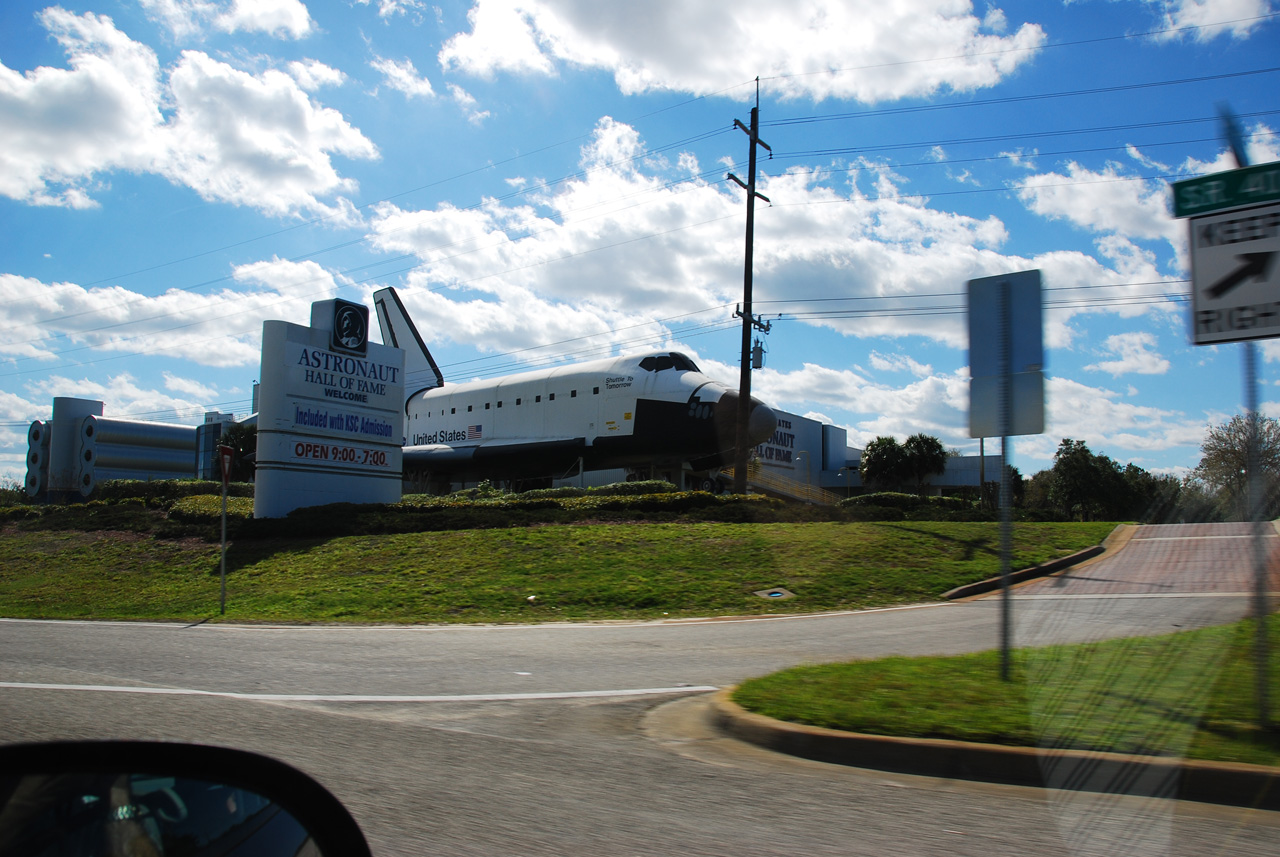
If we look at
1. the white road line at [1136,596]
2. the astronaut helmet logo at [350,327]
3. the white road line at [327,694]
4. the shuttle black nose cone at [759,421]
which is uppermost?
the astronaut helmet logo at [350,327]

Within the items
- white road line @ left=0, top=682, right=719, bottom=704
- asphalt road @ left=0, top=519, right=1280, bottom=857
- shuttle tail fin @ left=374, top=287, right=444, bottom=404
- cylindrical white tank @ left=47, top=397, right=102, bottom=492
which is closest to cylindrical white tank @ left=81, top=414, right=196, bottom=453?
cylindrical white tank @ left=47, top=397, right=102, bottom=492

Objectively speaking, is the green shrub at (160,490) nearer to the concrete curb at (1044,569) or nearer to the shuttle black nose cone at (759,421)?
the shuttle black nose cone at (759,421)

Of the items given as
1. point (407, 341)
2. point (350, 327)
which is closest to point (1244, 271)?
point (350, 327)

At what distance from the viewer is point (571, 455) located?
3272 cm

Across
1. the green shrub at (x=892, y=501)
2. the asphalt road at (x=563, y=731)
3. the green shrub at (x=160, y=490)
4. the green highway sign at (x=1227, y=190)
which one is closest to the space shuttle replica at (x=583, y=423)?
the green shrub at (x=892, y=501)

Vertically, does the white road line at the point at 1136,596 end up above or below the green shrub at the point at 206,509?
below

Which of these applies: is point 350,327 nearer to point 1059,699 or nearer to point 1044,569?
point 1044,569

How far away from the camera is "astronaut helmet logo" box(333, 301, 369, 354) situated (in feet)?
78.9

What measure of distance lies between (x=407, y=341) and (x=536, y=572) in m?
35.9

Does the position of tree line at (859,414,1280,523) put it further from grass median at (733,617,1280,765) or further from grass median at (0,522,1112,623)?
grass median at (733,617,1280,765)

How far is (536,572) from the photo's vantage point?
51.4 feet

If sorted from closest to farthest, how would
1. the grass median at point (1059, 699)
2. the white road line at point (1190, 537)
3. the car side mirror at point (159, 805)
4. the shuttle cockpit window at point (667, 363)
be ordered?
the car side mirror at point (159, 805) < the grass median at point (1059, 699) < the white road line at point (1190, 537) < the shuttle cockpit window at point (667, 363)

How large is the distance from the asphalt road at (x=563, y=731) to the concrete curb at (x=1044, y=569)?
329cm

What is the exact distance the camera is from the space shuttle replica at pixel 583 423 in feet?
96.6
